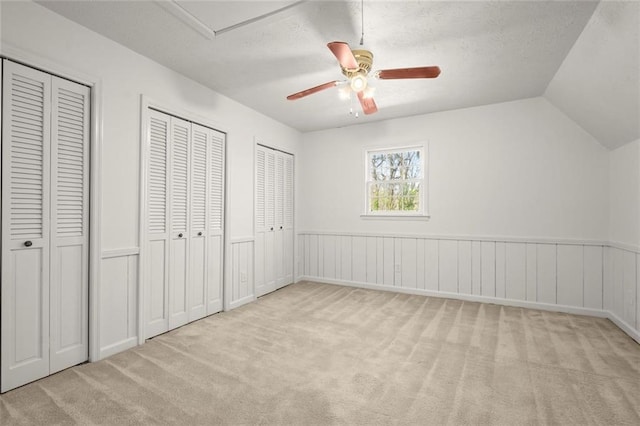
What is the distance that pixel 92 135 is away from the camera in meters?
2.38

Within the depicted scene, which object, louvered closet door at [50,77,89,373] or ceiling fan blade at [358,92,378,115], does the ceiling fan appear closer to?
ceiling fan blade at [358,92,378,115]

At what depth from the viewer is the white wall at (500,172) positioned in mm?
3512

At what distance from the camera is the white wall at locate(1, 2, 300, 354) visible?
2.08 m

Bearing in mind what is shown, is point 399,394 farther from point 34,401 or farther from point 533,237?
point 533,237

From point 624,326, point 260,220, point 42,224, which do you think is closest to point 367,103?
point 260,220

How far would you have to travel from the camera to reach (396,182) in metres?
4.57

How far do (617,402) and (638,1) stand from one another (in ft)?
7.79

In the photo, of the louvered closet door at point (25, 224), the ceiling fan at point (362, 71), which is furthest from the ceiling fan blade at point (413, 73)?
the louvered closet door at point (25, 224)

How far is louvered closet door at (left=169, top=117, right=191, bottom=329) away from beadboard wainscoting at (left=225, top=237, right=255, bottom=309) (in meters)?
0.60

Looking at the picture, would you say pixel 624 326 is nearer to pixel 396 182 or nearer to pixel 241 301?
pixel 396 182

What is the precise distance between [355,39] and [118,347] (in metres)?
3.18

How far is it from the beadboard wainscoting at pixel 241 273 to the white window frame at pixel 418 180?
184 centimetres

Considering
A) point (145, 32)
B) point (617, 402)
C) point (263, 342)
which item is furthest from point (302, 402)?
point (145, 32)

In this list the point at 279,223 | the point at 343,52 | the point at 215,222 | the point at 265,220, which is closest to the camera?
the point at 343,52
